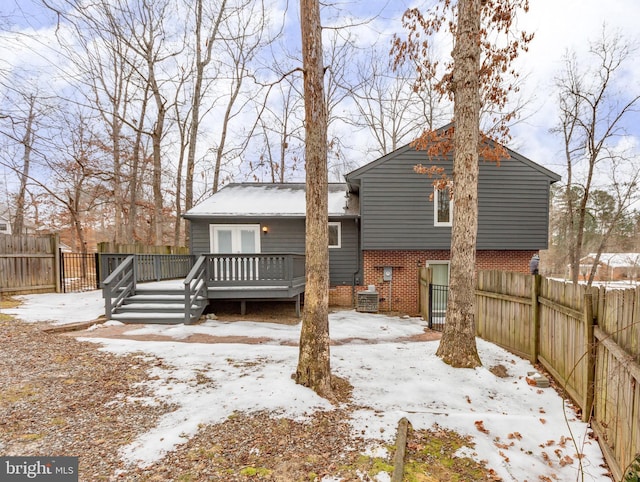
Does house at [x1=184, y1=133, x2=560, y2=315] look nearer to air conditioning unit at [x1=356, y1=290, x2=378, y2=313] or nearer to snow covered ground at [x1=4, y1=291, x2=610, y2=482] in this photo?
air conditioning unit at [x1=356, y1=290, x2=378, y2=313]

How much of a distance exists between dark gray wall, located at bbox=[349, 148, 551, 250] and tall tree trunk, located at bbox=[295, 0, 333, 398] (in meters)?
7.00

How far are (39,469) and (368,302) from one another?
8915mm

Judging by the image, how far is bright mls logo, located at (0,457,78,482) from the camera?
2.29 metres

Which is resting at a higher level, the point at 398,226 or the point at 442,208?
the point at 442,208

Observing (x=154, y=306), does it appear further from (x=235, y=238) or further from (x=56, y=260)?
(x=56, y=260)

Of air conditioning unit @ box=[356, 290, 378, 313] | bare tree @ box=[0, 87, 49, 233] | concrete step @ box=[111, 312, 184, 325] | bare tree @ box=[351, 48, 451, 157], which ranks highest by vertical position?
bare tree @ box=[351, 48, 451, 157]

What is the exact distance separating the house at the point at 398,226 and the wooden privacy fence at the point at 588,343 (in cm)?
495

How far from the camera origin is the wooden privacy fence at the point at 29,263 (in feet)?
31.1

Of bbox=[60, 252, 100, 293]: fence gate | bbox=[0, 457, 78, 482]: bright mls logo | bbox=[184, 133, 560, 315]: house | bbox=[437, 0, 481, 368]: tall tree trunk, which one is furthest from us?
bbox=[60, 252, 100, 293]: fence gate

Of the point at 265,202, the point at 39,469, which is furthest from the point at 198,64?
the point at 39,469

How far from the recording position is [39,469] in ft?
7.77

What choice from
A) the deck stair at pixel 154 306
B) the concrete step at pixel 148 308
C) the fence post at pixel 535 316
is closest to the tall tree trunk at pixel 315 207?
the fence post at pixel 535 316

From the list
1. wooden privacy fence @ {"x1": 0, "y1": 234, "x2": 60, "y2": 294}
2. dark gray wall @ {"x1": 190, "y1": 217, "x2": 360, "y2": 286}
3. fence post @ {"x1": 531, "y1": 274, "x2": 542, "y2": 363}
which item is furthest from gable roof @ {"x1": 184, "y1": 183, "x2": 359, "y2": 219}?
fence post @ {"x1": 531, "y1": 274, "x2": 542, "y2": 363}

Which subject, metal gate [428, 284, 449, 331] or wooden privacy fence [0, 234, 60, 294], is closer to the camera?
metal gate [428, 284, 449, 331]
